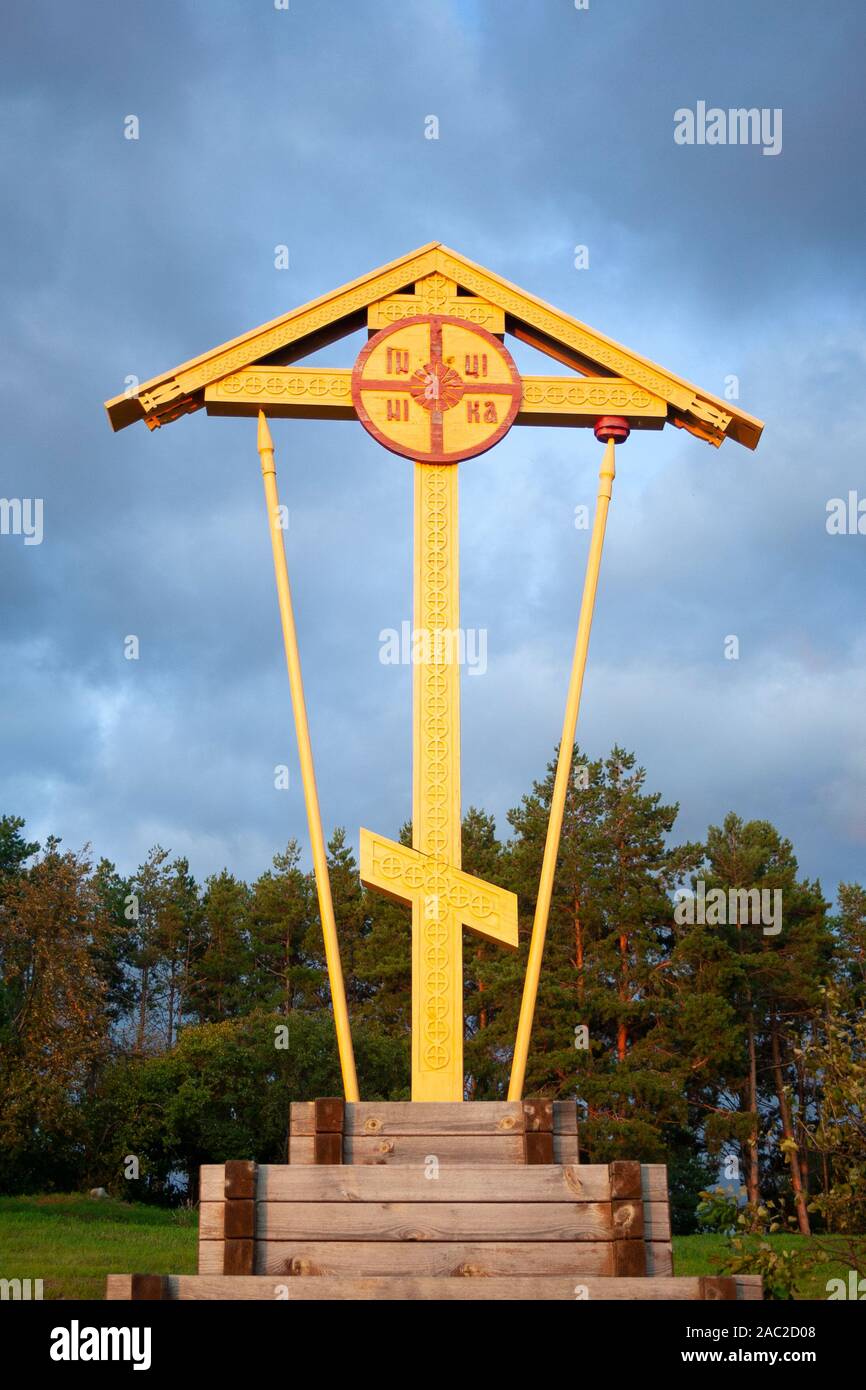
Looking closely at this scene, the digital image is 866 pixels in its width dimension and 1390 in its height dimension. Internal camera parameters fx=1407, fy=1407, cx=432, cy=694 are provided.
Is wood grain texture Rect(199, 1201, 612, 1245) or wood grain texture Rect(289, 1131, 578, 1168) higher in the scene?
wood grain texture Rect(289, 1131, 578, 1168)

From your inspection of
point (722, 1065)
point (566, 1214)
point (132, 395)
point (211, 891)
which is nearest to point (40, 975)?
point (211, 891)

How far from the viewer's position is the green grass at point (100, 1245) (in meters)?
15.4

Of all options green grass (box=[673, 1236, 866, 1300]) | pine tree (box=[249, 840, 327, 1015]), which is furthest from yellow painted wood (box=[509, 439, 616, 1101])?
pine tree (box=[249, 840, 327, 1015])

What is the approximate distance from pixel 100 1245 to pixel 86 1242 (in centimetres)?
58

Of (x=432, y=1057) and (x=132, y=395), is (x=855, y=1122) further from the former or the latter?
(x=132, y=395)

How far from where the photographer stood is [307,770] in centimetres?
957

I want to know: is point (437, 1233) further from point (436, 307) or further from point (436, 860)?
point (436, 307)

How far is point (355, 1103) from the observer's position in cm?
835

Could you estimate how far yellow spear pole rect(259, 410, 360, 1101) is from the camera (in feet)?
30.3

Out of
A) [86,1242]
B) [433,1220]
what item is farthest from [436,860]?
[86,1242]

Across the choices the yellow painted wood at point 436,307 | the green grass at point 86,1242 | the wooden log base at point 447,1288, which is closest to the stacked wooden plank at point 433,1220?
the wooden log base at point 447,1288

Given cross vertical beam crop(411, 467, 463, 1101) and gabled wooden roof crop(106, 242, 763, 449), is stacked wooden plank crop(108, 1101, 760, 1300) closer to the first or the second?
cross vertical beam crop(411, 467, 463, 1101)

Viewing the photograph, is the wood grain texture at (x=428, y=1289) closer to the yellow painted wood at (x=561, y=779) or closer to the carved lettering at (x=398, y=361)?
the yellow painted wood at (x=561, y=779)
